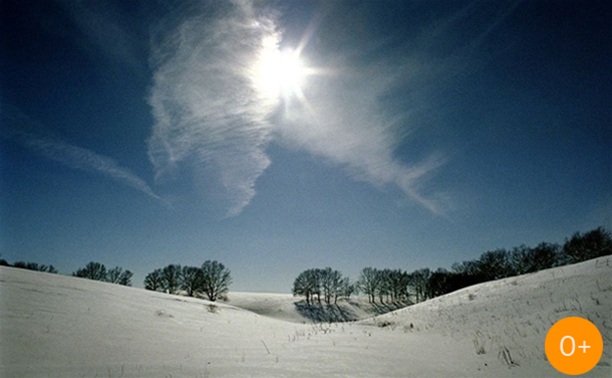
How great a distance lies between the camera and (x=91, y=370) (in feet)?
14.8

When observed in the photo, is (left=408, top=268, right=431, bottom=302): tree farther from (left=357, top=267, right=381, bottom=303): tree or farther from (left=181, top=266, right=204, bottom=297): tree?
(left=181, top=266, right=204, bottom=297): tree

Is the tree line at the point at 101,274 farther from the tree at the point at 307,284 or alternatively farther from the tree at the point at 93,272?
the tree at the point at 307,284

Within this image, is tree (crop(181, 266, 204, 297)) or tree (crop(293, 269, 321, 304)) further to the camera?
tree (crop(293, 269, 321, 304))

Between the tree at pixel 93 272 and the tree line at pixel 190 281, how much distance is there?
9.69 m

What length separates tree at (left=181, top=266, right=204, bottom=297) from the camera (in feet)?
219

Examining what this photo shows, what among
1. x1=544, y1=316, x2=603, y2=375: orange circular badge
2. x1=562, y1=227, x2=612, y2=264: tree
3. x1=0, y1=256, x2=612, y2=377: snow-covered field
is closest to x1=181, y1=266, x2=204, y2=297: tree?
x1=0, y1=256, x2=612, y2=377: snow-covered field

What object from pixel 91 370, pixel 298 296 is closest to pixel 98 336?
pixel 91 370

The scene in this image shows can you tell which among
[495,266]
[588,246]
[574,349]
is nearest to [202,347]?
[574,349]

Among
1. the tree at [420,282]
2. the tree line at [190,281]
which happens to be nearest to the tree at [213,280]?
the tree line at [190,281]

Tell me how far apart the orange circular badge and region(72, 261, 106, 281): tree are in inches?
3173

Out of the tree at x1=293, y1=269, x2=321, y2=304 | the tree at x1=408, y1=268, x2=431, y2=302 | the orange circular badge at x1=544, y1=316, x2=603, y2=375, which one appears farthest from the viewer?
the tree at x1=408, y1=268, x2=431, y2=302

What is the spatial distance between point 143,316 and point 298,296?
77171 millimetres

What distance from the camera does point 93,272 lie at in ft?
210

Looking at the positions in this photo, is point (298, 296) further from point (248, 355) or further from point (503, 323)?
point (248, 355)
